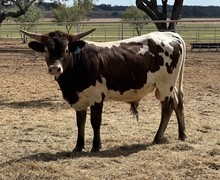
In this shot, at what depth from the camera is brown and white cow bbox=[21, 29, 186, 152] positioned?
664cm

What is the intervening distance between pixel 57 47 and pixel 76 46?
33cm

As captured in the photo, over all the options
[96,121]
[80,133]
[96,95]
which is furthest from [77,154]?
[96,95]

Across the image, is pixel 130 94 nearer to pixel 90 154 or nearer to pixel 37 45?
pixel 90 154

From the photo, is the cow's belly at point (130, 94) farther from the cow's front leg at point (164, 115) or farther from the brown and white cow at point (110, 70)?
the cow's front leg at point (164, 115)

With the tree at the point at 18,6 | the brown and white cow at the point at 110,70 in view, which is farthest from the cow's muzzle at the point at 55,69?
the tree at the point at 18,6

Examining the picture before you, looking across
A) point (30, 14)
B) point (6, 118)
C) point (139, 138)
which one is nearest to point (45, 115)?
point (6, 118)

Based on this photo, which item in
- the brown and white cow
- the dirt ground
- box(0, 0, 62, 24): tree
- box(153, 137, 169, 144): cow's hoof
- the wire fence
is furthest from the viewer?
box(0, 0, 62, 24): tree

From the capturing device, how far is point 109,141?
7562 mm

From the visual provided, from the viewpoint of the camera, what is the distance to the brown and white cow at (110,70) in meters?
6.64

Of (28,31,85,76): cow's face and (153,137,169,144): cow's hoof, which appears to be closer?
(28,31,85,76): cow's face

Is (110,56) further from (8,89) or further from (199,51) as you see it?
(199,51)

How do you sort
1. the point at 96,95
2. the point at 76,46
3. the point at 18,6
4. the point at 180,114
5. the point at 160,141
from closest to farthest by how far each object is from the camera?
the point at 76,46, the point at 96,95, the point at 160,141, the point at 180,114, the point at 18,6

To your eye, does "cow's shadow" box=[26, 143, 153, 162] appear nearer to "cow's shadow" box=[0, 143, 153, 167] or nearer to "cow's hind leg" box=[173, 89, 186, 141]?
"cow's shadow" box=[0, 143, 153, 167]

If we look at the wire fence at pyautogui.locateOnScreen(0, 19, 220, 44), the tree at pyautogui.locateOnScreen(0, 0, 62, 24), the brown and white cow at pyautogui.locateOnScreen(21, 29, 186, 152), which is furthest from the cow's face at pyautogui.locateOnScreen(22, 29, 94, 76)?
the tree at pyautogui.locateOnScreen(0, 0, 62, 24)
